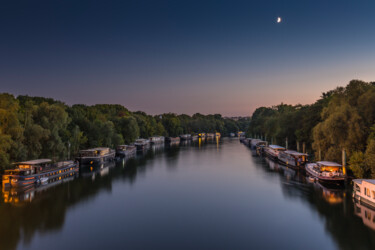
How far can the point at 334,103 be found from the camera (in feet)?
128

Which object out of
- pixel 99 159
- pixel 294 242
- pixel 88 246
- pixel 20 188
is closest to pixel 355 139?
pixel 294 242

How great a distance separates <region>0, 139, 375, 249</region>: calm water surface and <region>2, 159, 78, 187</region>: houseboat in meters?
1.33

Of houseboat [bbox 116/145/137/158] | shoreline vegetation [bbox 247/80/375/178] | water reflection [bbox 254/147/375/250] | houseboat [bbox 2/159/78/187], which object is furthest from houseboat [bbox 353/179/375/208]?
houseboat [bbox 116/145/137/158]

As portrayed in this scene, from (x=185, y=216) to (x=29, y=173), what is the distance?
60.5ft

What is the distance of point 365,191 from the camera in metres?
22.5

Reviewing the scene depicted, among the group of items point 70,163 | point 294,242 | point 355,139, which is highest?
point 355,139

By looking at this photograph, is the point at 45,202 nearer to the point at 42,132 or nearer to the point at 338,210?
the point at 42,132

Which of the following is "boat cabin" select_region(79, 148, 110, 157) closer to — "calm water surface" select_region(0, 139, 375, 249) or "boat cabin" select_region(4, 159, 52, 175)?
"calm water surface" select_region(0, 139, 375, 249)

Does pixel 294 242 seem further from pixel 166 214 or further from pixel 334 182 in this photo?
pixel 334 182

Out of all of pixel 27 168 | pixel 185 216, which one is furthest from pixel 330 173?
pixel 27 168

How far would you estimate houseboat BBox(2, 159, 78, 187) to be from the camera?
28.4 meters

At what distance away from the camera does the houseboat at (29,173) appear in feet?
93.3

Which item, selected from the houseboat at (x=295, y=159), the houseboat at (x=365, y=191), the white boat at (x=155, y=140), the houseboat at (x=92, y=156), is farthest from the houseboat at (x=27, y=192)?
the white boat at (x=155, y=140)

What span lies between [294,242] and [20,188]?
25.7 m
